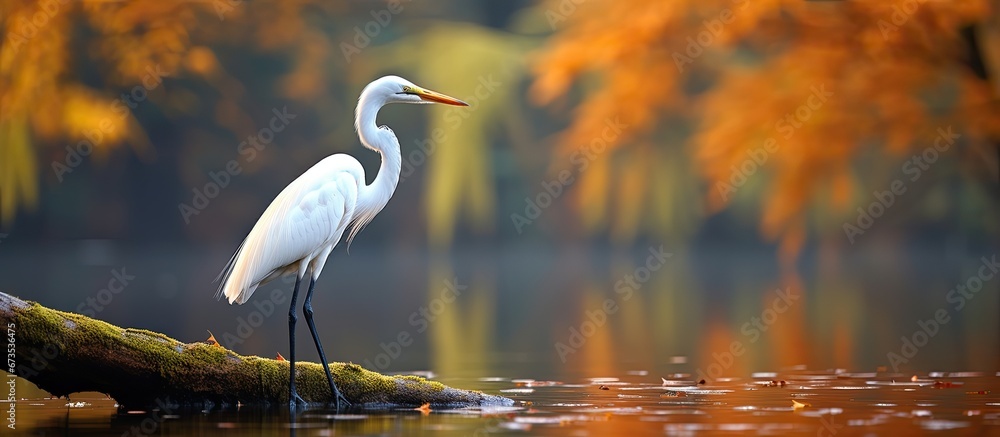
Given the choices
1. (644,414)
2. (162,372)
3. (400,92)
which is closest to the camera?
(644,414)

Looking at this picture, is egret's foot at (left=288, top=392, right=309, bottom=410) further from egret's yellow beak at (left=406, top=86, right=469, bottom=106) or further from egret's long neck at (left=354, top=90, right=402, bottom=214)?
egret's yellow beak at (left=406, top=86, right=469, bottom=106)

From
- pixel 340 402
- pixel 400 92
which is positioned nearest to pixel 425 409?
pixel 340 402

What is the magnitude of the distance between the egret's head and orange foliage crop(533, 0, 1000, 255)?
9.57m

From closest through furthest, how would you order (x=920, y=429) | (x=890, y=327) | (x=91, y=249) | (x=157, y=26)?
(x=920, y=429), (x=890, y=327), (x=157, y=26), (x=91, y=249)

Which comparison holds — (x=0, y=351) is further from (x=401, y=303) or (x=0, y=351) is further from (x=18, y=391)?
(x=401, y=303)

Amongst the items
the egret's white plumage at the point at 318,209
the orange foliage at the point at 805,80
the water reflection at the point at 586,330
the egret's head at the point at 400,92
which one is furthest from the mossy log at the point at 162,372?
the orange foliage at the point at 805,80

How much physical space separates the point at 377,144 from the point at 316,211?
1.92 feet

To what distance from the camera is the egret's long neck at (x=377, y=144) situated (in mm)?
7516

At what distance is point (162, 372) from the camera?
255 inches

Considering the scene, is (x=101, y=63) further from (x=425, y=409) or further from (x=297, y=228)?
(x=425, y=409)

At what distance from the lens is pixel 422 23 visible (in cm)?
3272

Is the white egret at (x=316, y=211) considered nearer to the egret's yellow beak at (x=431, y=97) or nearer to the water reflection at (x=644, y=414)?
the egret's yellow beak at (x=431, y=97)

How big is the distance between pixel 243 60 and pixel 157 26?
15.5 feet

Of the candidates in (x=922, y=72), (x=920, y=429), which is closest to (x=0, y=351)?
(x=920, y=429)
